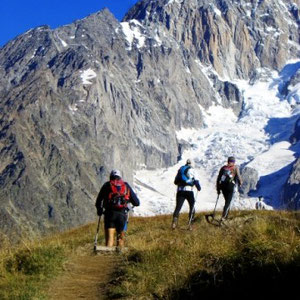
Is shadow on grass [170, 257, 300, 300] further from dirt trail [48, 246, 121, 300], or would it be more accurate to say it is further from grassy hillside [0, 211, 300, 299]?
dirt trail [48, 246, 121, 300]

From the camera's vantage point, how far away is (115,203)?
45.4 ft

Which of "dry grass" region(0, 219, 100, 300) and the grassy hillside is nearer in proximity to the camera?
the grassy hillside

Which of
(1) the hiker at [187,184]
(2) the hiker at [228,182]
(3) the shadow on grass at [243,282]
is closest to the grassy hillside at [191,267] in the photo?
(3) the shadow on grass at [243,282]

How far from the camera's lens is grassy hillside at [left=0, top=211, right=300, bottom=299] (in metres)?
8.12

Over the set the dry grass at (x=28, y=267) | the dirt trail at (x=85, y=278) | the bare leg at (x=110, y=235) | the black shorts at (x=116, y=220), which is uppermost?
the black shorts at (x=116, y=220)

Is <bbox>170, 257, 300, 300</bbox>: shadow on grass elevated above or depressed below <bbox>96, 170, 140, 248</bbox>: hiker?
below

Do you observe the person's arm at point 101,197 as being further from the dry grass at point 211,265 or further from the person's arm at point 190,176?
the person's arm at point 190,176

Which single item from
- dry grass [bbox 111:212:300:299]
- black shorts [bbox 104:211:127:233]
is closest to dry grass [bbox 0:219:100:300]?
black shorts [bbox 104:211:127:233]

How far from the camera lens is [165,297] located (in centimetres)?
877

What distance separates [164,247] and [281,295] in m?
4.39

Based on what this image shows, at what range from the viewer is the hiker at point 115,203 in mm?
13867

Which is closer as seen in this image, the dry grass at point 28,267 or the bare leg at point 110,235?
the dry grass at point 28,267

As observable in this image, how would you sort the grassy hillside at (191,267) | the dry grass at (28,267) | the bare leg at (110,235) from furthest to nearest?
the bare leg at (110,235) → the dry grass at (28,267) → the grassy hillside at (191,267)

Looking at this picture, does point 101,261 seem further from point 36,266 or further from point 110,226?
point 36,266
